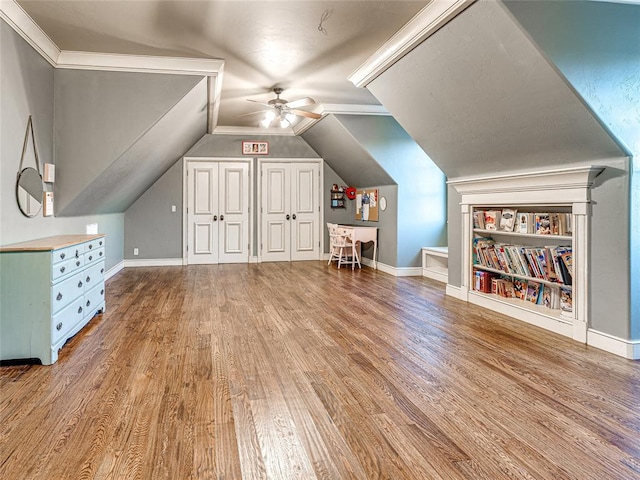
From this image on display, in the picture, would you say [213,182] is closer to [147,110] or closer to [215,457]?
[147,110]

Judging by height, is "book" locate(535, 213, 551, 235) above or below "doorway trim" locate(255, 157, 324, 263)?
below

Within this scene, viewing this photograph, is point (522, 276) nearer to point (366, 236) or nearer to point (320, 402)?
point (320, 402)

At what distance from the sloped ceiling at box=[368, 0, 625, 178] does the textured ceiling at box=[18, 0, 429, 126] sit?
16.9 inches

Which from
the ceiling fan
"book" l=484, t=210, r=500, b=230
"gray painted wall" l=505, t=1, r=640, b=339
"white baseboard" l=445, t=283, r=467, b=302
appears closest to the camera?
"gray painted wall" l=505, t=1, r=640, b=339

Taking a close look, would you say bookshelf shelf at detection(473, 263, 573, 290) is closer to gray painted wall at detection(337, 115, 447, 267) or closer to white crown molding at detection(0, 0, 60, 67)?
gray painted wall at detection(337, 115, 447, 267)

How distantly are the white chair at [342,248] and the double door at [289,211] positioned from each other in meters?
0.66

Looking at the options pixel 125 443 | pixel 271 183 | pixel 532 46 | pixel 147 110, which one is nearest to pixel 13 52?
pixel 147 110

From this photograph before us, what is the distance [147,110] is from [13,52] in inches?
52.0

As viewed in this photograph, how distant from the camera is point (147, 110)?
14.9 feet

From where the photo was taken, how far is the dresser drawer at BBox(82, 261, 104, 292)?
3.79 meters

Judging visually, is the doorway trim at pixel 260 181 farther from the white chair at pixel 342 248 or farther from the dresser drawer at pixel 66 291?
the dresser drawer at pixel 66 291

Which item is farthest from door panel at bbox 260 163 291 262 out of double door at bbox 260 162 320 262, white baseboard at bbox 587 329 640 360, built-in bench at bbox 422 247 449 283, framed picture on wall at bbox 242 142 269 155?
white baseboard at bbox 587 329 640 360

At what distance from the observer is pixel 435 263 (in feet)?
22.6

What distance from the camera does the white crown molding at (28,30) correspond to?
3.14 meters
